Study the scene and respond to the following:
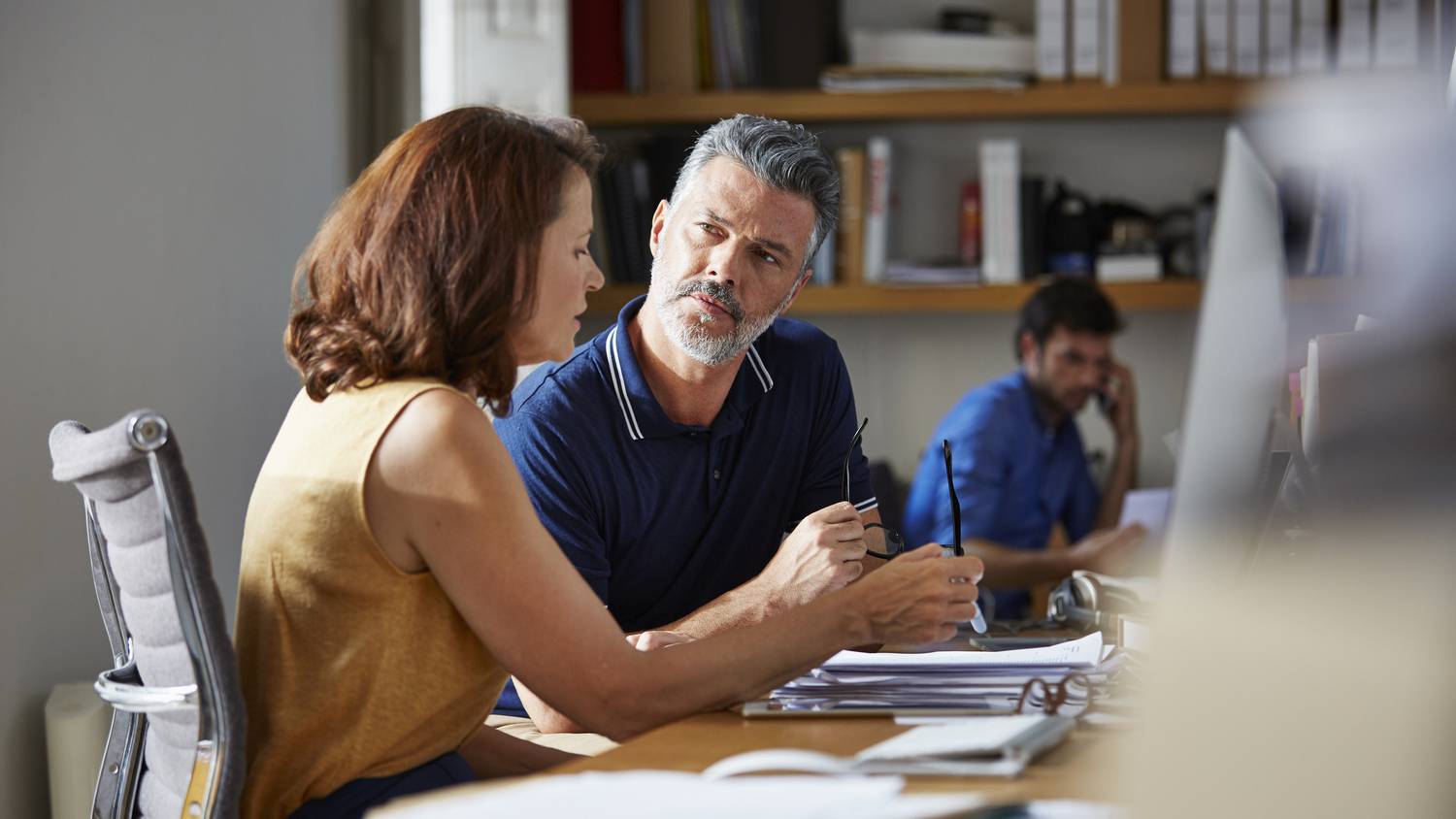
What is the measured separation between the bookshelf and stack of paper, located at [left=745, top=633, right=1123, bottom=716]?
7.91ft

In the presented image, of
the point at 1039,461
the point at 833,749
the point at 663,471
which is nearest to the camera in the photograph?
the point at 833,749

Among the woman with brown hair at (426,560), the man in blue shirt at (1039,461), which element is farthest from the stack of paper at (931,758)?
the man in blue shirt at (1039,461)

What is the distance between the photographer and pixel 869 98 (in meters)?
3.71

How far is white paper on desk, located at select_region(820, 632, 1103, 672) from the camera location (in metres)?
1.28

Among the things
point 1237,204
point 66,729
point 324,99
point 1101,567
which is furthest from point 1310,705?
point 324,99

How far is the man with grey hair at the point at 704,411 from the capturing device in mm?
1762

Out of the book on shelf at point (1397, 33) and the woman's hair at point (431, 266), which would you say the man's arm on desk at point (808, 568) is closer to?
the woman's hair at point (431, 266)

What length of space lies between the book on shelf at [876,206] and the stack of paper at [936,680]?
97.0 inches

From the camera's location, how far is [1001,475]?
11.1ft

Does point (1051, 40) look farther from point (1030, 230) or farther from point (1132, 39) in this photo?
point (1030, 230)

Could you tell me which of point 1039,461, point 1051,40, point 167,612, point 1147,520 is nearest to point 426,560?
point 167,612

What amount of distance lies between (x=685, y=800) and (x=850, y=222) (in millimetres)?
3042

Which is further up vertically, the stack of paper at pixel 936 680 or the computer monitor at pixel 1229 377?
the computer monitor at pixel 1229 377

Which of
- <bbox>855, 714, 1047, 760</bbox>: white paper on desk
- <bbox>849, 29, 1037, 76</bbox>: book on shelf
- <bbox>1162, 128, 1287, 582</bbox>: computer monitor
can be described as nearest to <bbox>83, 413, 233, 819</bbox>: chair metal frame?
<bbox>855, 714, 1047, 760</bbox>: white paper on desk
